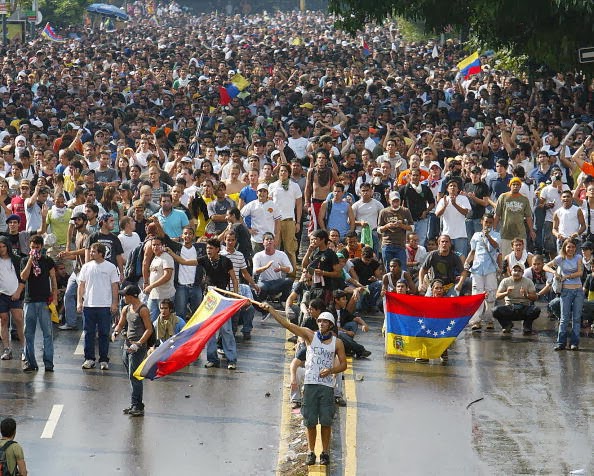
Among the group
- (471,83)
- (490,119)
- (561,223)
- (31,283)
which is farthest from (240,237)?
(471,83)

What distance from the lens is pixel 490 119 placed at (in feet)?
109

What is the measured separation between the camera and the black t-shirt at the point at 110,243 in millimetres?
20391

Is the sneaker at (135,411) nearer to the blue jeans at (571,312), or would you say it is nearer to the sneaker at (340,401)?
the sneaker at (340,401)

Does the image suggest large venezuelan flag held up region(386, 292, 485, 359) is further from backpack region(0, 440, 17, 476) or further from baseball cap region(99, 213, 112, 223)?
backpack region(0, 440, 17, 476)

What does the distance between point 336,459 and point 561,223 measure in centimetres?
908

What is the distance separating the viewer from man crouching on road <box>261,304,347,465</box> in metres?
15.2

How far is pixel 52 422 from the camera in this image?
16.5 metres

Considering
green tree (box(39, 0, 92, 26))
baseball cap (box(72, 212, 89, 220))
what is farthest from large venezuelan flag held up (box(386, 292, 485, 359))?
green tree (box(39, 0, 92, 26))

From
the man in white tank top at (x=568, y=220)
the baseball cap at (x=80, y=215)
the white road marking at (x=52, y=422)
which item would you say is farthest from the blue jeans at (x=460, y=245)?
the white road marking at (x=52, y=422)

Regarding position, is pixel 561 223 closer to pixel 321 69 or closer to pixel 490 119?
pixel 490 119

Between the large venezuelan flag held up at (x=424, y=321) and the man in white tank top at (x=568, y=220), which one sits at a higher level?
the man in white tank top at (x=568, y=220)

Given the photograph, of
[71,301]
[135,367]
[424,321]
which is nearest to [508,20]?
[424,321]

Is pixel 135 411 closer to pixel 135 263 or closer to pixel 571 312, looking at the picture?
pixel 135 263

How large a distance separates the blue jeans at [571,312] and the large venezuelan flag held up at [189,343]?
570 centimetres
